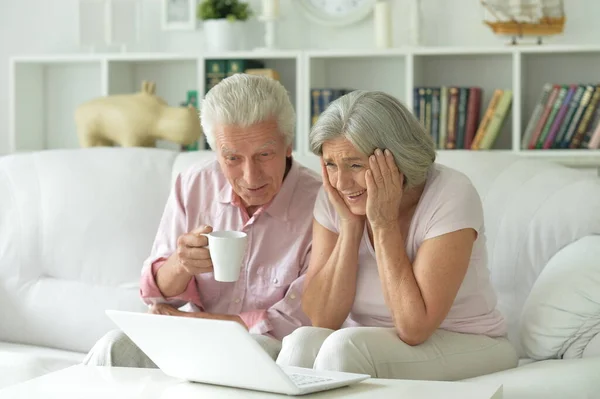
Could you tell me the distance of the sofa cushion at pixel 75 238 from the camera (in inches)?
102

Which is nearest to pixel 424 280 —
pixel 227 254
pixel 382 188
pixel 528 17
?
pixel 382 188

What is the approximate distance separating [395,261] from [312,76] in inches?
74.5

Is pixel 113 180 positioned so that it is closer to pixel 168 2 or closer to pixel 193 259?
pixel 193 259

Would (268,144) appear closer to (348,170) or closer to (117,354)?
(348,170)

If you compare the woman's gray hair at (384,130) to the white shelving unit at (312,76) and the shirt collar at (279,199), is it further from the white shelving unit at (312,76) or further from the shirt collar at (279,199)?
the white shelving unit at (312,76)

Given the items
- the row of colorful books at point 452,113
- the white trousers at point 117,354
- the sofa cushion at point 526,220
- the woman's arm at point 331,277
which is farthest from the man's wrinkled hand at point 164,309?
the row of colorful books at point 452,113

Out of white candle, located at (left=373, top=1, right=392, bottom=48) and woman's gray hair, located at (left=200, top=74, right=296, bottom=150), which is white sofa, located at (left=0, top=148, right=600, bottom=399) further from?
white candle, located at (left=373, top=1, right=392, bottom=48)

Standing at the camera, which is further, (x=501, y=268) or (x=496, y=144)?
(x=496, y=144)

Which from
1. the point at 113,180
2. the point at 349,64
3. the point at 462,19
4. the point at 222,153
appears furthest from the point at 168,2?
the point at 222,153

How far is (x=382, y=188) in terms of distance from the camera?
1876mm

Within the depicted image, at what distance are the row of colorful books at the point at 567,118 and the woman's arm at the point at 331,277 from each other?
163 centimetres

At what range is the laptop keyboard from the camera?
147cm

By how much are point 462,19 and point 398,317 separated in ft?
6.88

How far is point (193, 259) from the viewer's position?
191cm
